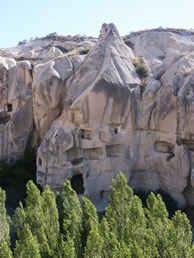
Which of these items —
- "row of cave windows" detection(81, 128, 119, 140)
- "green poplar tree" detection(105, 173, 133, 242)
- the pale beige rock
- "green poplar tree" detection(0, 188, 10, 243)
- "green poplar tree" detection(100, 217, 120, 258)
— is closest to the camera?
"green poplar tree" detection(100, 217, 120, 258)

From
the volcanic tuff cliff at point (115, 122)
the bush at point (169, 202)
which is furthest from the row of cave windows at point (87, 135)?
the bush at point (169, 202)

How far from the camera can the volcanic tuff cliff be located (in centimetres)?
1445

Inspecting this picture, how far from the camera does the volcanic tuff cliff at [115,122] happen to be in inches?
569

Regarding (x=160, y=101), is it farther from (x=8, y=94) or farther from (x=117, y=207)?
(x=8, y=94)

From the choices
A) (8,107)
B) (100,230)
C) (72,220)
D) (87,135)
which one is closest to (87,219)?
(72,220)

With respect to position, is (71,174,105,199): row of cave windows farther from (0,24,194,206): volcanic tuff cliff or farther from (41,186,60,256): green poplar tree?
(41,186,60,256): green poplar tree

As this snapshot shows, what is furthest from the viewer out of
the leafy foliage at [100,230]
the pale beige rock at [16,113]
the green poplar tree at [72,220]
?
the pale beige rock at [16,113]

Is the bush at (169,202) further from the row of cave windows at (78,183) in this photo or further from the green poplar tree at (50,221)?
the green poplar tree at (50,221)

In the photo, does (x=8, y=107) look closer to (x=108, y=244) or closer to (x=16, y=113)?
(x=16, y=113)

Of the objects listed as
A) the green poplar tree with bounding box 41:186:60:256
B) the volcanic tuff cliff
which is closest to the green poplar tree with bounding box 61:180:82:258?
the green poplar tree with bounding box 41:186:60:256

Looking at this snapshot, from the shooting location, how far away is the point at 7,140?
59.8 feet

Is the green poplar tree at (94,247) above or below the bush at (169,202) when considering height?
above

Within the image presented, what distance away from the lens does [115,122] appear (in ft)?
48.3

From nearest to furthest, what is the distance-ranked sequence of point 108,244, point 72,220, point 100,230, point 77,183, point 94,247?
point 94,247 < point 108,244 < point 100,230 < point 72,220 < point 77,183
